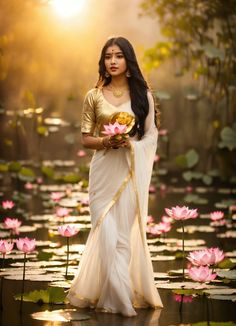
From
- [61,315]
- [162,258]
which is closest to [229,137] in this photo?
[162,258]

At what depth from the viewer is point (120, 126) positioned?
4.42m

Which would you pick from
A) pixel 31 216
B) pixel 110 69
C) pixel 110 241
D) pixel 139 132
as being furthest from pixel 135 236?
pixel 31 216

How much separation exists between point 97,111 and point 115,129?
0.27 m

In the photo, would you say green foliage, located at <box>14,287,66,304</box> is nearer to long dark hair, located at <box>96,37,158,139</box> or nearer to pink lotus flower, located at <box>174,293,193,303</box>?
pink lotus flower, located at <box>174,293,193,303</box>

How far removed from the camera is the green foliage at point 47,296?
4594 mm

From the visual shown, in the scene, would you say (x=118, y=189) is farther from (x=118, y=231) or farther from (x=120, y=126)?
(x=120, y=126)

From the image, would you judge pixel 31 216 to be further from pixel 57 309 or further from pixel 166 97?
pixel 166 97

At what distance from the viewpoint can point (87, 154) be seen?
13594 mm

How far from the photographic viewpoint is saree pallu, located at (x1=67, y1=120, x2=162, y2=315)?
4479mm

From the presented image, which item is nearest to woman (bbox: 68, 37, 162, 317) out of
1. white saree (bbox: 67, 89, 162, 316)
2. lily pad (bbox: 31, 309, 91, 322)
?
white saree (bbox: 67, 89, 162, 316)

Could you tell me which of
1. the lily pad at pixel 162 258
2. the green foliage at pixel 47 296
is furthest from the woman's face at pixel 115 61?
the lily pad at pixel 162 258

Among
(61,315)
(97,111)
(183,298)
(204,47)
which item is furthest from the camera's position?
(204,47)

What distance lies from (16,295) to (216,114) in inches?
347

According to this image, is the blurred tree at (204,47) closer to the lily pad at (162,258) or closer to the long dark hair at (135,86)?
the lily pad at (162,258)
